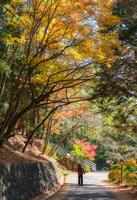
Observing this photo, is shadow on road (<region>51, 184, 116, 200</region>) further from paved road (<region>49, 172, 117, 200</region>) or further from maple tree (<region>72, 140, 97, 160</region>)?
maple tree (<region>72, 140, 97, 160</region>)

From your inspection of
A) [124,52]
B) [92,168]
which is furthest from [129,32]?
[92,168]

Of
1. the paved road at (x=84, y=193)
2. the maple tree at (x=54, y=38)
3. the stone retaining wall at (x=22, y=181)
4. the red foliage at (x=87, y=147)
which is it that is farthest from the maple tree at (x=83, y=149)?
the maple tree at (x=54, y=38)

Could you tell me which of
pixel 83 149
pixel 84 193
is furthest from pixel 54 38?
pixel 83 149

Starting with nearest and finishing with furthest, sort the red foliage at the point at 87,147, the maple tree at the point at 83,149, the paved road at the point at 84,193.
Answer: the paved road at the point at 84,193 → the maple tree at the point at 83,149 → the red foliage at the point at 87,147

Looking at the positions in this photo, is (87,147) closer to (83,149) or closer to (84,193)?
(83,149)

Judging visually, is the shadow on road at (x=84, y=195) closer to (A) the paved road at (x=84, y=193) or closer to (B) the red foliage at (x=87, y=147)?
(A) the paved road at (x=84, y=193)

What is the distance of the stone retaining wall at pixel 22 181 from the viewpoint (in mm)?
15357

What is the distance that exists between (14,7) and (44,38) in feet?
5.70

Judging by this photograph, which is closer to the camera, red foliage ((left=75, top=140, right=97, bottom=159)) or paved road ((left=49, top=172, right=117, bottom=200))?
paved road ((left=49, top=172, right=117, bottom=200))

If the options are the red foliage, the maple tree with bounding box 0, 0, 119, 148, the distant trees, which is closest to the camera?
the maple tree with bounding box 0, 0, 119, 148

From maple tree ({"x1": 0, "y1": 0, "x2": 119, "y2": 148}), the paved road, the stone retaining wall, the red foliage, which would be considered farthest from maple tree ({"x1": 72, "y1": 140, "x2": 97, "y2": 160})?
maple tree ({"x1": 0, "y1": 0, "x2": 119, "y2": 148})

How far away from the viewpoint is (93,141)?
211ft

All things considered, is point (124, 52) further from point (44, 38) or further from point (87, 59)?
point (44, 38)

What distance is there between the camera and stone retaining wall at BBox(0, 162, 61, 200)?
1536 centimetres
